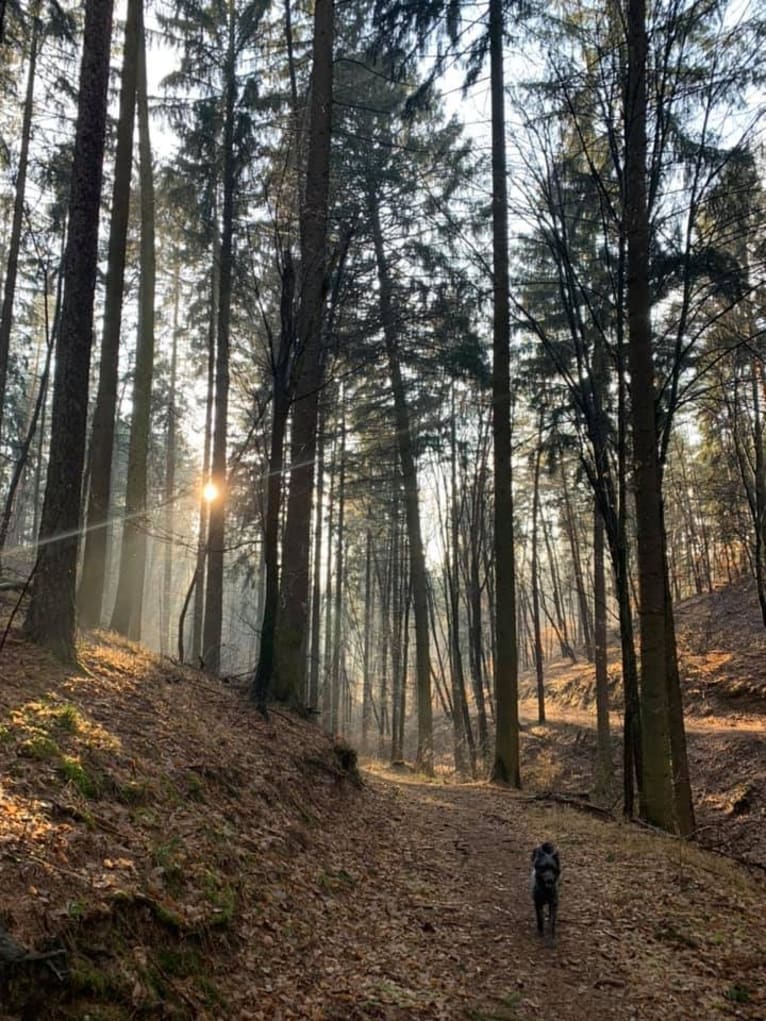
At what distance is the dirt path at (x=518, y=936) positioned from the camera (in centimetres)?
398

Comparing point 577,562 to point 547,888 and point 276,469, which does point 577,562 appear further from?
point 547,888

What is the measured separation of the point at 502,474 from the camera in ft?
40.7

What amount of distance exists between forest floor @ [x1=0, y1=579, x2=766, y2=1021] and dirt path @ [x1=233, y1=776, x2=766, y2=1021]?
21 mm

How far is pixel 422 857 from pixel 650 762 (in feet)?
10.1

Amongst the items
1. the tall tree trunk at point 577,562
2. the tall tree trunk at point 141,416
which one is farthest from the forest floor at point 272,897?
the tall tree trunk at point 577,562

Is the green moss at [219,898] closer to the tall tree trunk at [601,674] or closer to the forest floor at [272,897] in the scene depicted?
the forest floor at [272,897]

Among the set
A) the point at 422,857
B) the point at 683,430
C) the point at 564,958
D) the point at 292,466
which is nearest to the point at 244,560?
the point at 292,466

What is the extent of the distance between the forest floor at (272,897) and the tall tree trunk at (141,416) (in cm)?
504

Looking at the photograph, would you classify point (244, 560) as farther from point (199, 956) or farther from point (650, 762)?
point (199, 956)

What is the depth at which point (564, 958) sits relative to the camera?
15.3 feet

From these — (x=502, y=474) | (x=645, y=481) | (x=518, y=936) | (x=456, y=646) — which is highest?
(x=502, y=474)

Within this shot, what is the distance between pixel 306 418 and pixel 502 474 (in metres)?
4.11

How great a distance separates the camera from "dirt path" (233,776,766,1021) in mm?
3984

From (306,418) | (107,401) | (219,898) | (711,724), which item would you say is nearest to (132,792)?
(219,898)
